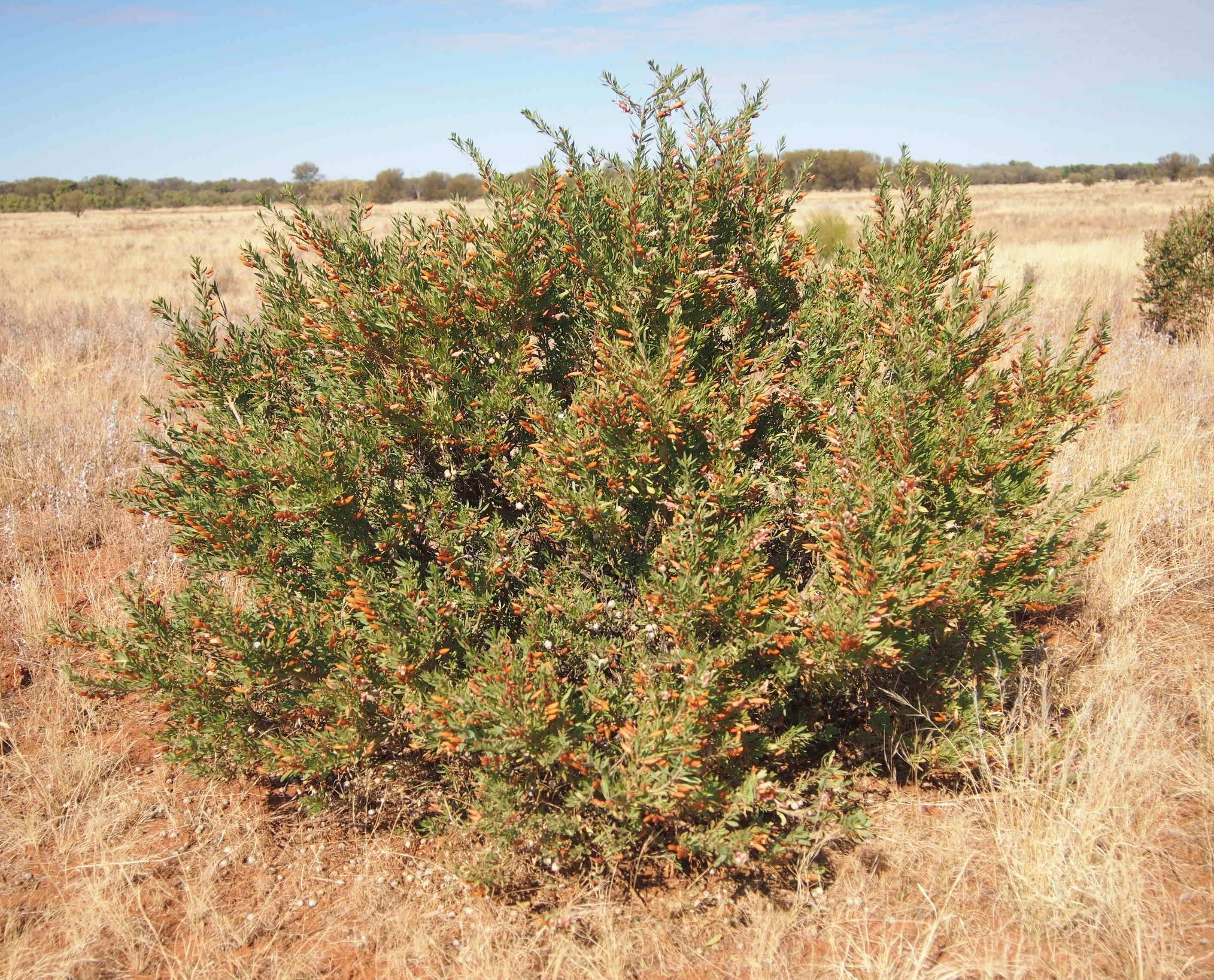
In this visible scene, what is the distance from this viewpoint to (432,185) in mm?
45531

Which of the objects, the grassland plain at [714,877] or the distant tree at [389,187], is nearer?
the grassland plain at [714,877]

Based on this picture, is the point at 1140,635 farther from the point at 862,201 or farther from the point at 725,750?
the point at 862,201

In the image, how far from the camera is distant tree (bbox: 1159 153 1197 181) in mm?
48375

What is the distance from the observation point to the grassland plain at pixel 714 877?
228 centimetres

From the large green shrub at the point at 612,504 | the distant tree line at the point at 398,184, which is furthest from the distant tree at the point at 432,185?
the large green shrub at the point at 612,504

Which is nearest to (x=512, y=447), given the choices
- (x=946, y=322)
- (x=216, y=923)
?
(x=946, y=322)

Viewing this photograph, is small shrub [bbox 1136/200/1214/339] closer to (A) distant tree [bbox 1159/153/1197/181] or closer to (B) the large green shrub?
(B) the large green shrub

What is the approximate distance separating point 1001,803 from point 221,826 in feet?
9.33

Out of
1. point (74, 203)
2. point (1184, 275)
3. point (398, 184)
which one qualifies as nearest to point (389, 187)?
point (398, 184)

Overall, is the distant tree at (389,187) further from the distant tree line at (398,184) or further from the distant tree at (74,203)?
the distant tree at (74,203)

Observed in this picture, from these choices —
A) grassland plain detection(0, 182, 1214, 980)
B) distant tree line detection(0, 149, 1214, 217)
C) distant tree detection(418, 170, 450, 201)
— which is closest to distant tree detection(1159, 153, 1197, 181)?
distant tree line detection(0, 149, 1214, 217)

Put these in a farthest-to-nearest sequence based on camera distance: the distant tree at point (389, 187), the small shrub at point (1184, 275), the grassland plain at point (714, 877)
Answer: the distant tree at point (389, 187) → the small shrub at point (1184, 275) → the grassland plain at point (714, 877)

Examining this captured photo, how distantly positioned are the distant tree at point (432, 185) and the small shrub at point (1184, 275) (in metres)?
39.6

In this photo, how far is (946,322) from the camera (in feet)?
8.86
